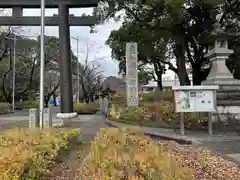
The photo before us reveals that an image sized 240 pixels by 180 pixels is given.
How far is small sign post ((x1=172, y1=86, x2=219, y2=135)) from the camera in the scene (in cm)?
1102

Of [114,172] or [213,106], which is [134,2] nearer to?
[213,106]

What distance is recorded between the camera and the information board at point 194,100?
11016 mm

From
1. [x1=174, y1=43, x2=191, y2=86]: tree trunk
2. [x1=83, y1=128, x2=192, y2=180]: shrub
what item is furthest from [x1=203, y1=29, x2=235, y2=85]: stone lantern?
[x1=83, y1=128, x2=192, y2=180]: shrub

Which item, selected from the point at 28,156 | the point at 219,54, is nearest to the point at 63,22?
the point at 219,54

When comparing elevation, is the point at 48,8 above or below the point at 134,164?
above

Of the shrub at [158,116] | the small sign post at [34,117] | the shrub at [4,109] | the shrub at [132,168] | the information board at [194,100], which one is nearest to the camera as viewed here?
the shrub at [132,168]

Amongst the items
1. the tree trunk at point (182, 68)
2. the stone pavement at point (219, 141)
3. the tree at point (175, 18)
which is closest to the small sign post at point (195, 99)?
the stone pavement at point (219, 141)

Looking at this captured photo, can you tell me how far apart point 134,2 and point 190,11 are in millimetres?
3647

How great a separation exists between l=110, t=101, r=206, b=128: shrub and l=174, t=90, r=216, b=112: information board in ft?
7.01

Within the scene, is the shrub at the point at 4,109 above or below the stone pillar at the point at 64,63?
below

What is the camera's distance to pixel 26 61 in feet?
143

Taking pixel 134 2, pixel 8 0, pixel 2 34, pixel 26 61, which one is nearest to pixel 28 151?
pixel 134 2

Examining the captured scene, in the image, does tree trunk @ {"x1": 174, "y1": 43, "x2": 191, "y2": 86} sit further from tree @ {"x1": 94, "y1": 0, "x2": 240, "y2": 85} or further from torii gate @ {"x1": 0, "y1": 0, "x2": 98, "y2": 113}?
torii gate @ {"x1": 0, "y1": 0, "x2": 98, "y2": 113}

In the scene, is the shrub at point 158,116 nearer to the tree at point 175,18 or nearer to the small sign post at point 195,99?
the small sign post at point 195,99
